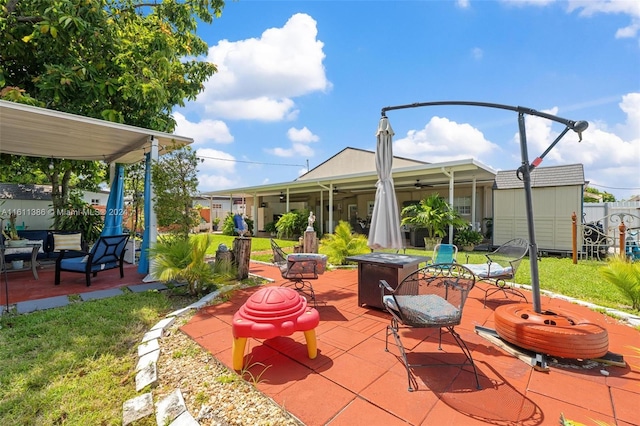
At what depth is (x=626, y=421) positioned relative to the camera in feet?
6.33

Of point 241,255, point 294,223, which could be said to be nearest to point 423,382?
point 241,255

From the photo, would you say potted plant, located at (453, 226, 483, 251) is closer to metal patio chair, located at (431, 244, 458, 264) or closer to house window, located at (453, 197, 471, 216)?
house window, located at (453, 197, 471, 216)

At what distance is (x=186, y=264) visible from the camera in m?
4.82

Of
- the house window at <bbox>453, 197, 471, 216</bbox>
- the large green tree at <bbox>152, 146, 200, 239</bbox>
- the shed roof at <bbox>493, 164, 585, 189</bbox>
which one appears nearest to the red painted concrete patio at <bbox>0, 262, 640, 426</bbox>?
the large green tree at <bbox>152, 146, 200, 239</bbox>

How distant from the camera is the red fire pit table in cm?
253

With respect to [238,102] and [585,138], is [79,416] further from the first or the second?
[238,102]

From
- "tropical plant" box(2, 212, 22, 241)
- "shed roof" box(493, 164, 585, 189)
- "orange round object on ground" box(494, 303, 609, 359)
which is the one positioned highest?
"shed roof" box(493, 164, 585, 189)

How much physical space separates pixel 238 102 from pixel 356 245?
36.5 feet

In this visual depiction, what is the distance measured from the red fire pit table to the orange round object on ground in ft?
6.41

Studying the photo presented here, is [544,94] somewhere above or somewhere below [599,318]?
above

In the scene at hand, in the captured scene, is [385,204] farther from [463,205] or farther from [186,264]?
[463,205]

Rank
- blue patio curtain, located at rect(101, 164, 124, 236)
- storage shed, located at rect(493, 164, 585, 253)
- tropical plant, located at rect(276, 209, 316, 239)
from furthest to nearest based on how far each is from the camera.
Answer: tropical plant, located at rect(276, 209, 316, 239) → storage shed, located at rect(493, 164, 585, 253) → blue patio curtain, located at rect(101, 164, 124, 236)

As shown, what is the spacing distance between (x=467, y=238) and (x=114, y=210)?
11.5 meters

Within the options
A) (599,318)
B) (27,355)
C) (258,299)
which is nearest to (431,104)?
(258,299)
